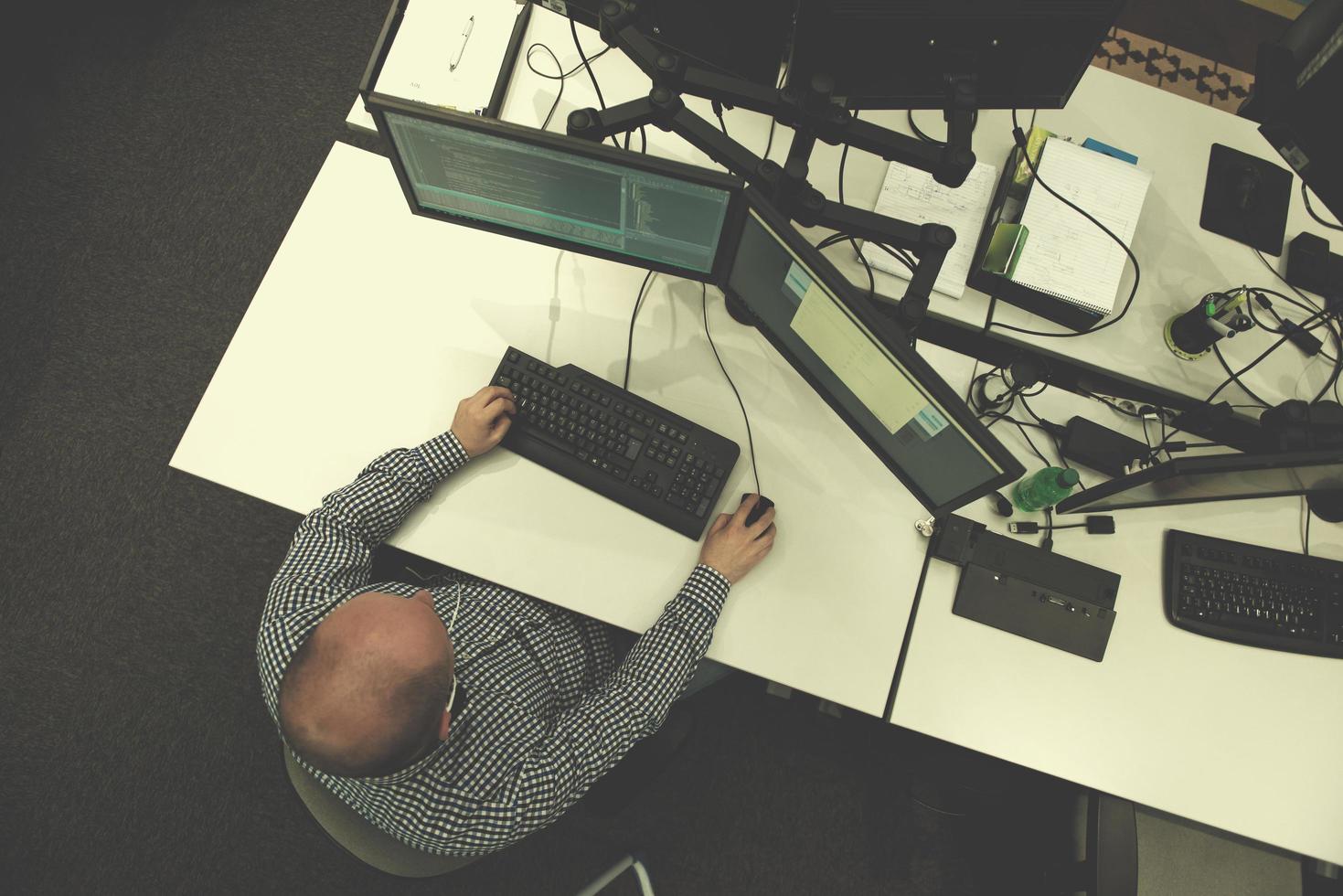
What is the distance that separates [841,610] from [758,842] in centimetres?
97

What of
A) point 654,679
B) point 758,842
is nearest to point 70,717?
point 654,679

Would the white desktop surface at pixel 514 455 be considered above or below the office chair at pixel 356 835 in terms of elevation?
above

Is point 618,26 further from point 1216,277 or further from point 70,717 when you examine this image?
point 70,717

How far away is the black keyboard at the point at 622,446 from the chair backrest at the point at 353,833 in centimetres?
65

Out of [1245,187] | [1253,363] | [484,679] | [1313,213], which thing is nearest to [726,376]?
[484,679]

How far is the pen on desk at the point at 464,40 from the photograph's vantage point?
156 cm

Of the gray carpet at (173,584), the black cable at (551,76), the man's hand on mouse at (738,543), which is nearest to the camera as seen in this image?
the man's hand on mouse at (738,543)

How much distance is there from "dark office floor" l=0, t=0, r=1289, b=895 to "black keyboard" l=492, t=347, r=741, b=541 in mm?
793

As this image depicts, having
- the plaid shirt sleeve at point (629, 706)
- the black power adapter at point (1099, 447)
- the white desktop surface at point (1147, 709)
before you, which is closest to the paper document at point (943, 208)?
the black power adapter at point (1099, 447)

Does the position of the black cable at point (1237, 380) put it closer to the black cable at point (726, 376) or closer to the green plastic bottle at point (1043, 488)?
the green plastic bottle at point (1043, 488)

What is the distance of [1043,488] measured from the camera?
1380mm

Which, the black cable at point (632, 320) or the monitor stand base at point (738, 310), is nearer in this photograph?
the monitor stand base at point (738, 310)

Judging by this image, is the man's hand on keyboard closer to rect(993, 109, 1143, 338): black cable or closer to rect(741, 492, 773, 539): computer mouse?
rect(741, 492, 773, 539): computer mouse

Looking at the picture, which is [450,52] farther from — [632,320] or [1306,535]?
[1306,535]
